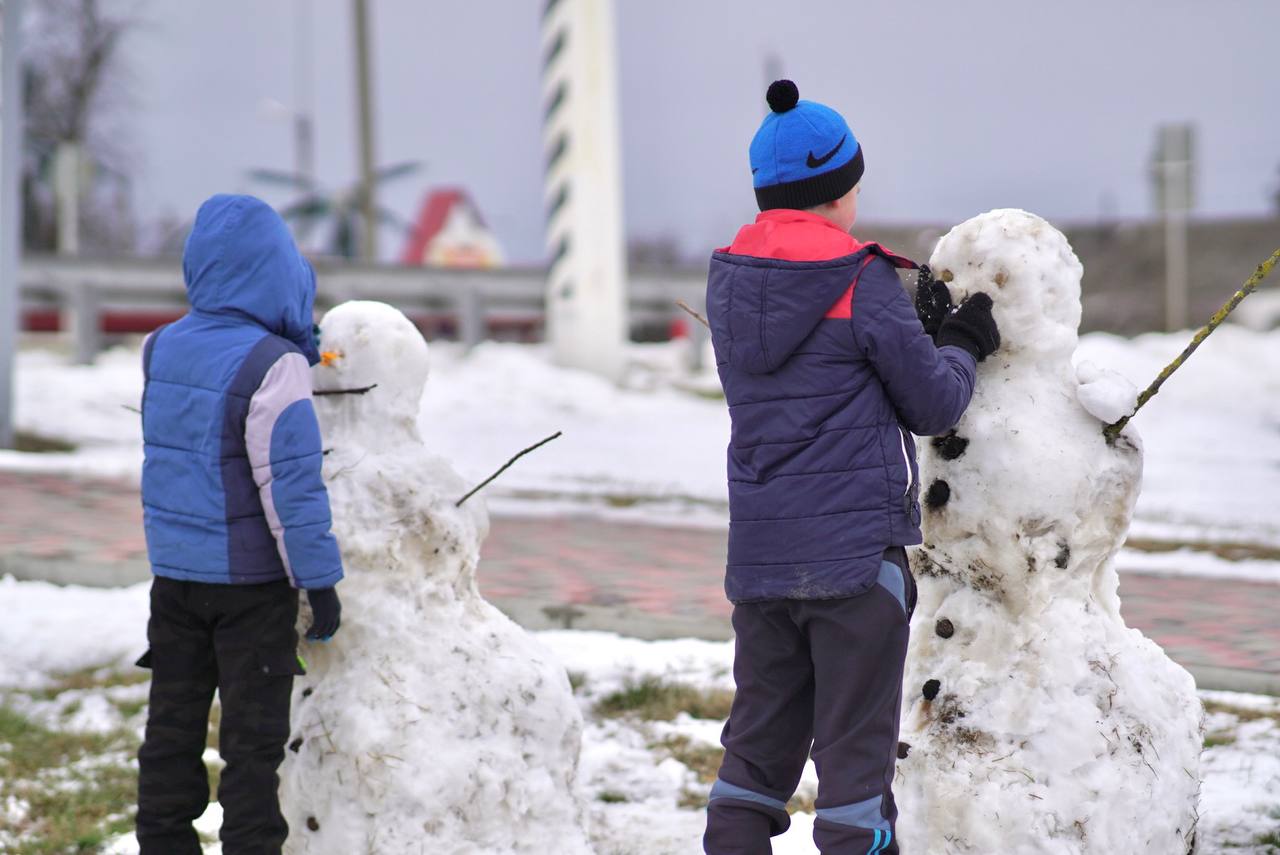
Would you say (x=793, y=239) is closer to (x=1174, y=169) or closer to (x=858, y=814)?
(x=858, y=814)

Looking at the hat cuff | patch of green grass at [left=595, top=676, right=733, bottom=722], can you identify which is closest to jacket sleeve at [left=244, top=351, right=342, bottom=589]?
the hat cuff

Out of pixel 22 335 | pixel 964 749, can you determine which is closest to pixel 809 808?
pixel 964 749

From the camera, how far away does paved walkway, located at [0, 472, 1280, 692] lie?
535 cm

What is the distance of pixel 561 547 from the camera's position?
24.7ft

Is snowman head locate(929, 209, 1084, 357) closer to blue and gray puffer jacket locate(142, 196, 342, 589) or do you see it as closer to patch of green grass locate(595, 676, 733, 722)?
blue and gray puffer jacket locate(142, 196, 342, 589)

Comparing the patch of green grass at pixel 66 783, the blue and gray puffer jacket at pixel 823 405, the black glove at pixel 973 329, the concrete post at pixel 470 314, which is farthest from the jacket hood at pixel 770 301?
the concrete post at pixel 470 314

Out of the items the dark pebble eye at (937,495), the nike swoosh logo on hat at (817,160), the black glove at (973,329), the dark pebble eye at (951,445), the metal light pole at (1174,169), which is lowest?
the dark pebble eye at (937,495)

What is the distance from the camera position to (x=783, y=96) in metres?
2.75

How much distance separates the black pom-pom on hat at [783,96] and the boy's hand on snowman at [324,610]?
1.41m

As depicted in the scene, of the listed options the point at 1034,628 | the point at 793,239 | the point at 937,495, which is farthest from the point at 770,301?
the point at 1034,628

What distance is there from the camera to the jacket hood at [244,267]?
307cm

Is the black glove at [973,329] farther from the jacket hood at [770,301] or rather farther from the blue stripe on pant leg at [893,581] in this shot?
the blue stripe on pant leg at [893,581]

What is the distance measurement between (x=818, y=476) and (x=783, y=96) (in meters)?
0.78

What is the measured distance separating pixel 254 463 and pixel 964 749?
1.64 metres
